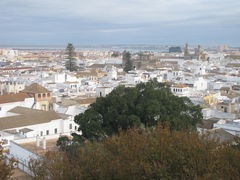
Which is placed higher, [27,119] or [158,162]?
[158,162]

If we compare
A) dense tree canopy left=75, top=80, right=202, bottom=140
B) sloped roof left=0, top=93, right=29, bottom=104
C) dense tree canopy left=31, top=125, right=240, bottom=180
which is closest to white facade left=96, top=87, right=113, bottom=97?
sloped roof left=0, top=93, right=29, bottom=104

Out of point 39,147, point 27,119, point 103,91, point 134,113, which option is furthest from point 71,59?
point 134,113

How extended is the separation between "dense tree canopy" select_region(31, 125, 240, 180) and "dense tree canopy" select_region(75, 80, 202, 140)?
7.63 m

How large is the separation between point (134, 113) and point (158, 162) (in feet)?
36.2

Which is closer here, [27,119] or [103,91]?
[27,119]

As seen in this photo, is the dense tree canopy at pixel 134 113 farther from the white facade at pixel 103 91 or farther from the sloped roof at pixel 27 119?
the white facade at pixel 103 91

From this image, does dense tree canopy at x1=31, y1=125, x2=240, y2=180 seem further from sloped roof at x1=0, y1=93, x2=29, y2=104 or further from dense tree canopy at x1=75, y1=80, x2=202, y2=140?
sloped roof at x1=0, y1=93, x2=29, y2=104

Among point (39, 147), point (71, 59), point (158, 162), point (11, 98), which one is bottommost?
point (39, 147)

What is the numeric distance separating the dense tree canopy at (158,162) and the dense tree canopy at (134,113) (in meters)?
7.63

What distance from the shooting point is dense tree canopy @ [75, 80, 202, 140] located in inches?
872

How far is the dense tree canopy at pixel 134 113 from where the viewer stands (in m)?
22.1

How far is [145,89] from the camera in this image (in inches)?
968

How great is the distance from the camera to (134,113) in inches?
912

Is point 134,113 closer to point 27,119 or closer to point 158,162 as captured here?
point 158,162
